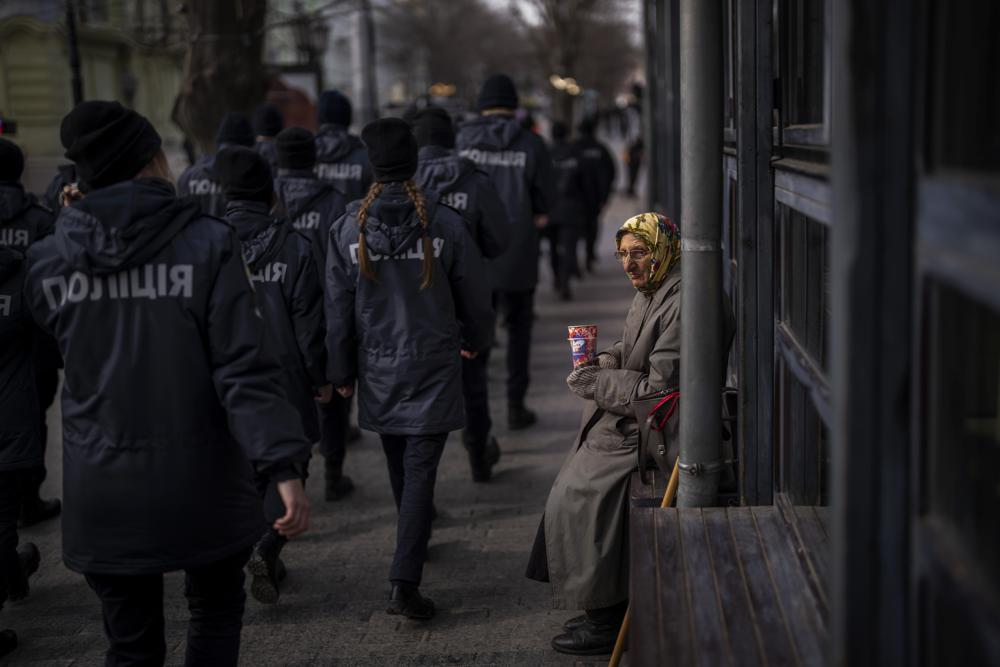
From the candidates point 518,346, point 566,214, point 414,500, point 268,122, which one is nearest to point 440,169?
point 518,346

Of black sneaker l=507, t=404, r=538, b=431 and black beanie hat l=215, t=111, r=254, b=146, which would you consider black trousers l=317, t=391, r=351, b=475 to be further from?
black beanie hat l=215, t=111, r=254, b=146

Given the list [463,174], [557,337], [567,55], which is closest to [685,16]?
[463,174]

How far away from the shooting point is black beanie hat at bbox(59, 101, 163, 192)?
3207 millimetres

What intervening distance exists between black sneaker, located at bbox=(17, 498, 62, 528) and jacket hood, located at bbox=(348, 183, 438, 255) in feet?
8.25

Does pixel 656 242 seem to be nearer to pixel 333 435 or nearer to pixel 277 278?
pixel 277 278

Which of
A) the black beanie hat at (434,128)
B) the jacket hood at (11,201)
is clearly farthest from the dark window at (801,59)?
the black beanie hat at (434,128)

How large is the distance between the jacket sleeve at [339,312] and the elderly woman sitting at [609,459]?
1.26m

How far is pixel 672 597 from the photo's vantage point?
322 centimetres

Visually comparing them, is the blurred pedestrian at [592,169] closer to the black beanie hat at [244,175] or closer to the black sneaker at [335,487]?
the black sneaker at [335,487]

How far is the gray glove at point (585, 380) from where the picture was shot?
14.3 feet

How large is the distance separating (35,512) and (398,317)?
2475 millimetres

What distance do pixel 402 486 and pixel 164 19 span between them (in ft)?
49.8

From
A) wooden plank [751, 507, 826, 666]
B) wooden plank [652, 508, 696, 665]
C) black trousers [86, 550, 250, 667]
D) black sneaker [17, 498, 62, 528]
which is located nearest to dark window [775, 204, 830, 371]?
wooden plank [751, 507, 826, 666]

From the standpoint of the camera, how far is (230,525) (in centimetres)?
332
